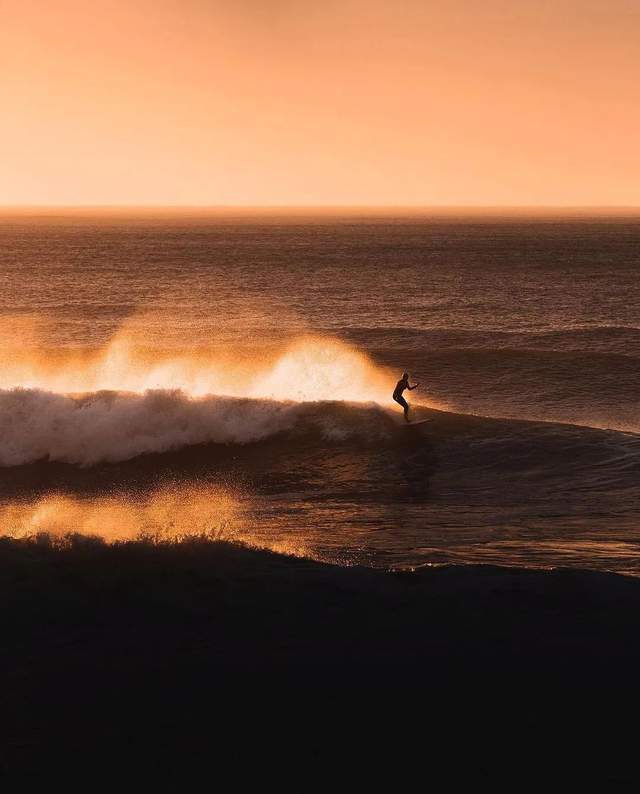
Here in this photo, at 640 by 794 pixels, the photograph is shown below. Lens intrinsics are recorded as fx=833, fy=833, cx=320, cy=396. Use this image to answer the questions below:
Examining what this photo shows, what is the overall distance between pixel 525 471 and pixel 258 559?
9316 millimetres

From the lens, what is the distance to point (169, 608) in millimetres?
10094

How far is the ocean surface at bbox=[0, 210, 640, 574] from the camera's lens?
15148 mm

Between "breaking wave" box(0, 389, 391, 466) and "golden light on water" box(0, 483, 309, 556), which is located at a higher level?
"breaking wave" box(0, 389, 391, 466)

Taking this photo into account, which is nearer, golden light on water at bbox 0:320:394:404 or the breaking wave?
the breaking wave

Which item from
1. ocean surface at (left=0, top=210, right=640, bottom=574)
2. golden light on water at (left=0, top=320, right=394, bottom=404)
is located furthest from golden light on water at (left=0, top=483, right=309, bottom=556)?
golden light on water at (left=0, top=320, right=394, bottom=404)

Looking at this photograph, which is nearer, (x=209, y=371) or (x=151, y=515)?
(x=151, y=515)

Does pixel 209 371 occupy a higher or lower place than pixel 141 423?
lower

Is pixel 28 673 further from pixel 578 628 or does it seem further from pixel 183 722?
pixel 578 628

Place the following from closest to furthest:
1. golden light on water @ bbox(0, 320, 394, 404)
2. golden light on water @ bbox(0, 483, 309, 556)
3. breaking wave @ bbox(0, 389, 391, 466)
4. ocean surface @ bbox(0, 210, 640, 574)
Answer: golden light on water @ bbox(0, 483, 309, 556) → ocean surface @ bbox(0, 210, 640, 574) → breaking wave @ bbox(0, 389, 391, 466) → golden light on water @ bbox(0, 320, 394, 404)

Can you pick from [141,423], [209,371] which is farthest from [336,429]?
[209,371]

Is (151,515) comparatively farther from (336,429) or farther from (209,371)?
(209,371)

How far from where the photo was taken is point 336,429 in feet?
74.2

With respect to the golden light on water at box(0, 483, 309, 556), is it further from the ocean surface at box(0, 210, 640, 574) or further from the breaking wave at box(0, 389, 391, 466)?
the breaking wave at box(0, 389, 391, 466)

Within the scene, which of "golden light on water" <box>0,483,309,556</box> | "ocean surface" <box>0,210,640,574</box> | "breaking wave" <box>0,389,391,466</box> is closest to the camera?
"golden light on water" <box>0,483,309,556</box>
